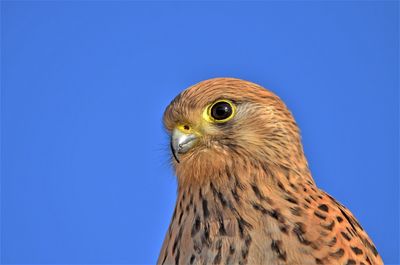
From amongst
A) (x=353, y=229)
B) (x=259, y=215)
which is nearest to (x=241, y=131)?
(x=259, y=215)

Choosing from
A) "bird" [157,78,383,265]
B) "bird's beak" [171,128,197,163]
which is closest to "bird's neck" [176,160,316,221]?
"bird" [157,78,383,265]

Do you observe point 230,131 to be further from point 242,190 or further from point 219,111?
point 242,190

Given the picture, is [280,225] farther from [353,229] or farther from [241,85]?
[241,85]

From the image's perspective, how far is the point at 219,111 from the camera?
497 centimetres

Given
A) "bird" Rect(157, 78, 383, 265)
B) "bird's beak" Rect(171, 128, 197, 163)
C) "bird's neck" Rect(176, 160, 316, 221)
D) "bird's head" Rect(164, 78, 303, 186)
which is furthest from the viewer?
"bird's beak" Rect(171, 128, 197, 163)

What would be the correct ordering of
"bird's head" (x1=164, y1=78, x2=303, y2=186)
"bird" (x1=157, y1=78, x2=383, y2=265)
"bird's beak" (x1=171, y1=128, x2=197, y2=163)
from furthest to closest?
"bird's beak" (x1=171, y1=128, x2=197, y2=163) < "bird's head" (x1=164, y1=78, x2=303, y2=186) < "bird" (x1=157, y1=78, x2=383, y2=265)

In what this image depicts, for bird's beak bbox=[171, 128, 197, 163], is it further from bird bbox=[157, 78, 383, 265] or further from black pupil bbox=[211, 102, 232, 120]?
black pupil bbox=[211, 102, 232, 120]

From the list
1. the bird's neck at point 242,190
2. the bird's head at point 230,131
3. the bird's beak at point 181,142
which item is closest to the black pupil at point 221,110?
the bird's head at point 230,131

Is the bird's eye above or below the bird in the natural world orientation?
above

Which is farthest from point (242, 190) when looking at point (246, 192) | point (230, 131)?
point (230, 131)

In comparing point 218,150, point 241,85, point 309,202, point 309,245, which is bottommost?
point 309,245

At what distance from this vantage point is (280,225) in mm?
4449

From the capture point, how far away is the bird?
14.5ft

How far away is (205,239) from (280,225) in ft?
1.55
